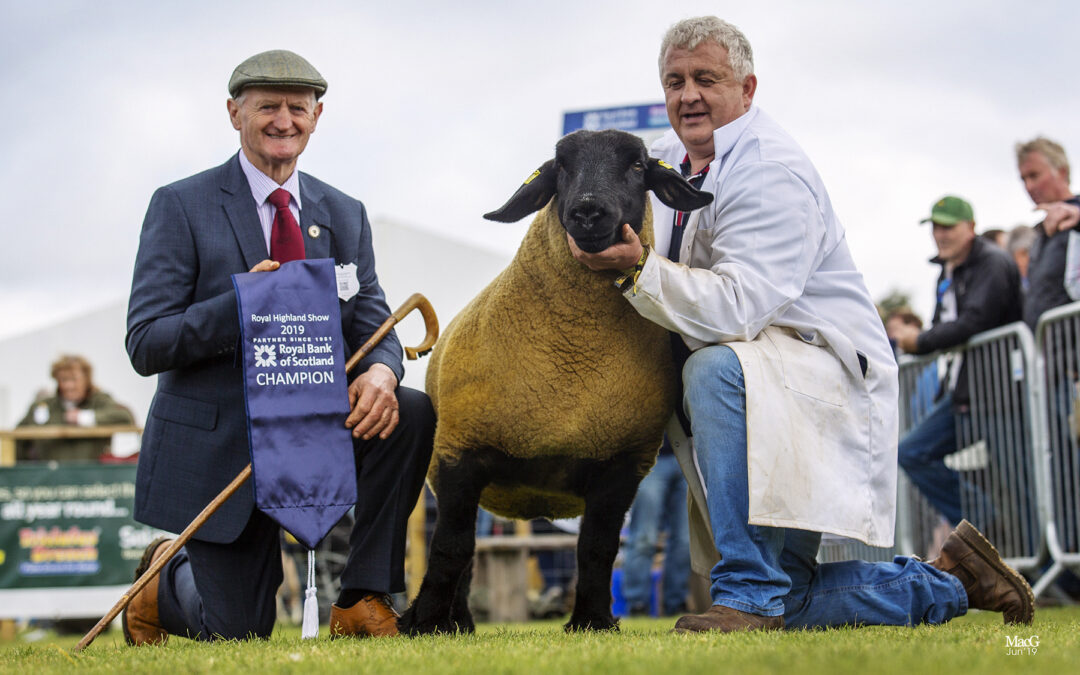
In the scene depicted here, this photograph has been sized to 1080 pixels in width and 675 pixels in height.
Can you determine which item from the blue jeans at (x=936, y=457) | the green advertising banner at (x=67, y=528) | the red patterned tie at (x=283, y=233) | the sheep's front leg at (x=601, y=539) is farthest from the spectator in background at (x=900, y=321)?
the green advertising banner at (x=67, y=528)

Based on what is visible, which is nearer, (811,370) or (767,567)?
(767,567)

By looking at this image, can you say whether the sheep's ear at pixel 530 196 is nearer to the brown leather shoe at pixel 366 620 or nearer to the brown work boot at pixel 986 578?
the brown leather shoe at pixel 366 620

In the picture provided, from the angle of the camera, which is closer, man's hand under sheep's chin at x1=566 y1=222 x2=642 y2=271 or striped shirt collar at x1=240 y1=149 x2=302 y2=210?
man's hand under sheep's chin at x1=566 y1=222 x2=642 y2=271

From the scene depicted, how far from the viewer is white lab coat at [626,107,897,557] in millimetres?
3244

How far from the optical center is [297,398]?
140 inches

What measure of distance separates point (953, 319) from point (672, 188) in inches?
140

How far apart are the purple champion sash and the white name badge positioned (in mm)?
75

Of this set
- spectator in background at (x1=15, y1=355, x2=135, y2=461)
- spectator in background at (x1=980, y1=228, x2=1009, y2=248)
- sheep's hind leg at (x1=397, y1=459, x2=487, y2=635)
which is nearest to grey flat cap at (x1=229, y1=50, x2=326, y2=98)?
sheep's hind leg at (x1=397, y1=459, x2=487, y2=635)

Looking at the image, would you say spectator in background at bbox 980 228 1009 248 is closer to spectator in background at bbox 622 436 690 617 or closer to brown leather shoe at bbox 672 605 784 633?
spectator in background at bbox 622 436 690 617

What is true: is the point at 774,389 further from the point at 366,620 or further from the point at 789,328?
the point at 366,620

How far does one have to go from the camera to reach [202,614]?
12.5 feet

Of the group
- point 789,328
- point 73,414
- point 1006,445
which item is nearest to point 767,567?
point 789,328

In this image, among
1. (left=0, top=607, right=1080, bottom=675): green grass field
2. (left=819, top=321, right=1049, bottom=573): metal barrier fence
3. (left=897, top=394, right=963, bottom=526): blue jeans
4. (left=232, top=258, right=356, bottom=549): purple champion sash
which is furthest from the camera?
(left=897, top=394, right=963, bottom=526): blue jeans

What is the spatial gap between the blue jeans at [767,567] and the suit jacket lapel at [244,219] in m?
1.63
